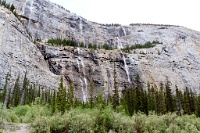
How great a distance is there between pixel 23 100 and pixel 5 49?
14350 millimetres

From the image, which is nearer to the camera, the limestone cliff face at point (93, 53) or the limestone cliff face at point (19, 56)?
the limestone cliff face at point (19, 56)

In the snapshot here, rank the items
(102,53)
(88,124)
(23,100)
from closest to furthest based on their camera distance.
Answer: (88,124) → (23,100) → (102,53)

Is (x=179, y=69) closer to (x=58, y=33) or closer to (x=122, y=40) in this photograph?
(x=122, y=40)

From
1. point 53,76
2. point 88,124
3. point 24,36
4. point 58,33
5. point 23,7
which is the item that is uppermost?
point 23,7

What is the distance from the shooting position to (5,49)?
7281 centimetres

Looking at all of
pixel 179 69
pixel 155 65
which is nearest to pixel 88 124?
pixel 155 65

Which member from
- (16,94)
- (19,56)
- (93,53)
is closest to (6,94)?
(16,94)

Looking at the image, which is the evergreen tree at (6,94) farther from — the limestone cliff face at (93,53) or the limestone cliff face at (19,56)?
the limestone cliff face at (93,53)

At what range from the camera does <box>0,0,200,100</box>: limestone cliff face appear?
8344cm

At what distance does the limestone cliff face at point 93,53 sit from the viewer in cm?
8344

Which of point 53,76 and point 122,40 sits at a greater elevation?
point 122,40

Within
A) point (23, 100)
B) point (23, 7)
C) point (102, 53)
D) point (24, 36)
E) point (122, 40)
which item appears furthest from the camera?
point (122, 40)


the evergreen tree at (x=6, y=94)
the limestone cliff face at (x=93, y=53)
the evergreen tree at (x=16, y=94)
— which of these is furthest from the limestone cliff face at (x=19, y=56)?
the evergreen tree at (x=16, y=94)

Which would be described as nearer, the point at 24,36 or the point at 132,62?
the point at 24,36
